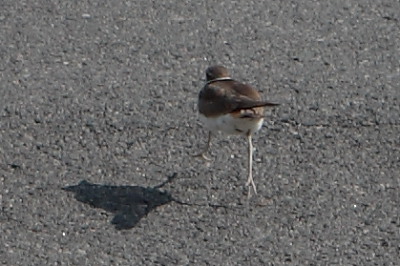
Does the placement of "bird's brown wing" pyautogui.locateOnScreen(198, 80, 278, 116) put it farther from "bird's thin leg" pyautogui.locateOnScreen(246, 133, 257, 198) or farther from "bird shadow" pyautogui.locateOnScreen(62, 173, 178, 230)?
"bird shadow" pyautogui.locateOnScreen(62, 173, 178, 230)

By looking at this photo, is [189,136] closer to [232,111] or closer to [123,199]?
[232,111]

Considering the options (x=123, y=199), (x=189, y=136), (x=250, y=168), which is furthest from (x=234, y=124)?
(x=123, y=199)

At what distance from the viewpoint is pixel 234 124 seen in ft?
17.9

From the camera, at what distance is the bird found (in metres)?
5.41

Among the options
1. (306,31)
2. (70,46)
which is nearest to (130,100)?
(70,46)

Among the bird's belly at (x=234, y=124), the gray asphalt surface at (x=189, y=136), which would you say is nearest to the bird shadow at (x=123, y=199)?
the gray asphalt surface at (x=189, y=136)

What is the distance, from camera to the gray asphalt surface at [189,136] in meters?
→ 5.08

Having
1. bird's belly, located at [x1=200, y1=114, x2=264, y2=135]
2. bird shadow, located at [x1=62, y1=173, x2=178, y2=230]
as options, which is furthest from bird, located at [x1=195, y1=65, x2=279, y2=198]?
bird shadow, located at [x1=62, y1=173, x2=178, y2=230]

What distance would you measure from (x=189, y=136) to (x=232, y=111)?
53 centimetres

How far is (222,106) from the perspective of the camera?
5.48m

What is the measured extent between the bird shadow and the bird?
36 cm

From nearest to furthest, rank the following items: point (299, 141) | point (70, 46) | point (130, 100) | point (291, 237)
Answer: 1. point (291, 237)
2. point (299, 141)
3. point (130, 100)
4. point (70, 46)

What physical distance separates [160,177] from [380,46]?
197 centimetres

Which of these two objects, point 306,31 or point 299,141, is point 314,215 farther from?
point 306,31
